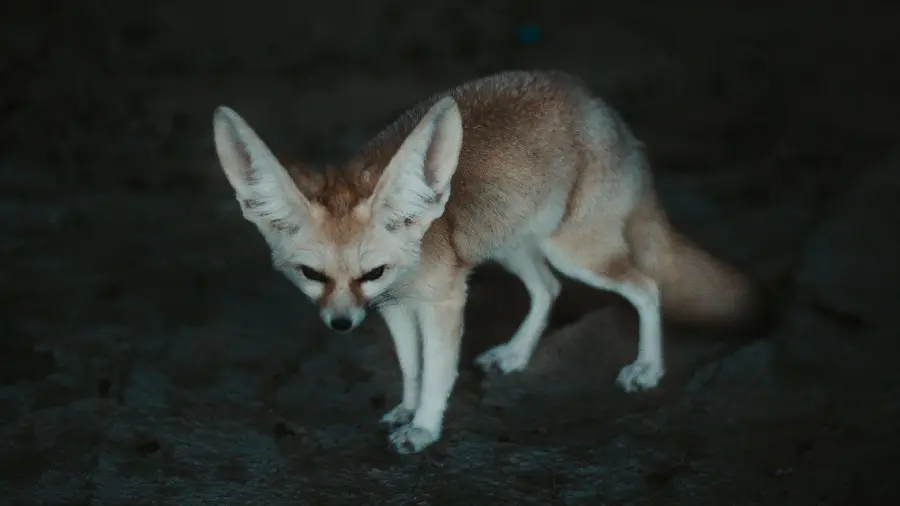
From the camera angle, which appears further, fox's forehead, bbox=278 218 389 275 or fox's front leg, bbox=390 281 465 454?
fox's front leg, bbox=390 281 465 454

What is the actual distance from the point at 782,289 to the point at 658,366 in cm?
72

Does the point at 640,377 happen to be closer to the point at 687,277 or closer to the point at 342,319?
the point at 687,277

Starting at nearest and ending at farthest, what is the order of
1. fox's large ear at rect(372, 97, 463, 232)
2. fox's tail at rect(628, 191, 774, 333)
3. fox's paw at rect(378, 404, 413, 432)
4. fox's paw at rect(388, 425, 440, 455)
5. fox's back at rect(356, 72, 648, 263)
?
fox's large ear at rect(372, 97, 463, 232) → fox's back at rect(356, 72, 648, 263) → fox's paw at rect(388, 425, 440, 455) → fox's paw at rect(378, 404, 413, 432) → fox's tail at rect(628, 191, 774, 333)

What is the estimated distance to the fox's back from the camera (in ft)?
8.63

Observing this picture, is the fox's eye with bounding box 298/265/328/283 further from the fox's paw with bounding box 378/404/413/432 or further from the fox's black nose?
the fox's paw with bounding box 378/404/413/432

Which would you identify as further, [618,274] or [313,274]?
[618,274]

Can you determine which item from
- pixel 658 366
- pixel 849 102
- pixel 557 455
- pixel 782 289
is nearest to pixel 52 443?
pixel 557 455

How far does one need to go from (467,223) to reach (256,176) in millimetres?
626

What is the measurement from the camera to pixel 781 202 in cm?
416

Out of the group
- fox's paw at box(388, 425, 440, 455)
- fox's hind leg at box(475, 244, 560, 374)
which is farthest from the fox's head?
fox's hind leg at box(475, 244, 560, 374)

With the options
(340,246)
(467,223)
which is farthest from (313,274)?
(467,223)

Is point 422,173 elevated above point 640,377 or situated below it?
above

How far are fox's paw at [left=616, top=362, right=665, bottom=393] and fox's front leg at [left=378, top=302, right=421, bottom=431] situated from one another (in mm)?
623

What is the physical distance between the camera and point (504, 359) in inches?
125
